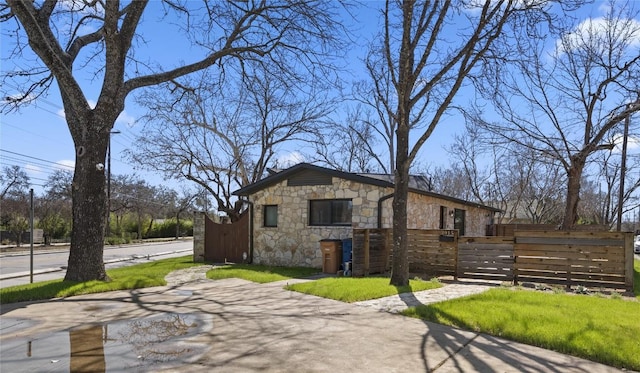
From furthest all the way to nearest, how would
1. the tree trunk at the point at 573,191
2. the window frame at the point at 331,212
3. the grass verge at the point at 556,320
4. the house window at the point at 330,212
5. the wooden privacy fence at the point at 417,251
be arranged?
the tree trunk at the point at 573,191 → the house window at the point at 330,212 → the window frame at the point at 331,212 → the wooden privacy fence at the point at 417,251 → the grass verge at the point at 556,320

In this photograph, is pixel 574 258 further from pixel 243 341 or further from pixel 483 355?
pixel 243 341

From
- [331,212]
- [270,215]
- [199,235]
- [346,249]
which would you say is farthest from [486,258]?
[199,235]

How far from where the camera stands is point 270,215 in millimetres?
16766

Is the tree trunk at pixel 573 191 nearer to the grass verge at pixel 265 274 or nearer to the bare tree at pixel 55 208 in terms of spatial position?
the grass verge at pixel 265 274

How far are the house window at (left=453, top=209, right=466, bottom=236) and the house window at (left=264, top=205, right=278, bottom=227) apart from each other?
9045mm

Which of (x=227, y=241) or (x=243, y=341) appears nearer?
(x=243, y=341)

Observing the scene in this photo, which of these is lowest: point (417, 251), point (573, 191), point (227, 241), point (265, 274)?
point (265, 274)

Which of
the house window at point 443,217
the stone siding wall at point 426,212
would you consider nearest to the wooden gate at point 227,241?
the stone siding wall at point 426,212

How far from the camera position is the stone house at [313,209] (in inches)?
564

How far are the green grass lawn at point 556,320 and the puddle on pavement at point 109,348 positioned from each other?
139 inches

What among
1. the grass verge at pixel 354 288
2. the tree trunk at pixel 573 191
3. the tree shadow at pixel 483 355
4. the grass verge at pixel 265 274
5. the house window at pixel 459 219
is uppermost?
the tree trunk at pixel 573 191

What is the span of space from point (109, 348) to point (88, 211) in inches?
223

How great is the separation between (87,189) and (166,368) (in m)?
6.77

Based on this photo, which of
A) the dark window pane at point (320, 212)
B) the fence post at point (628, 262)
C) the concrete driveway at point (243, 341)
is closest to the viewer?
the concrete driveway at point (243, 341)
